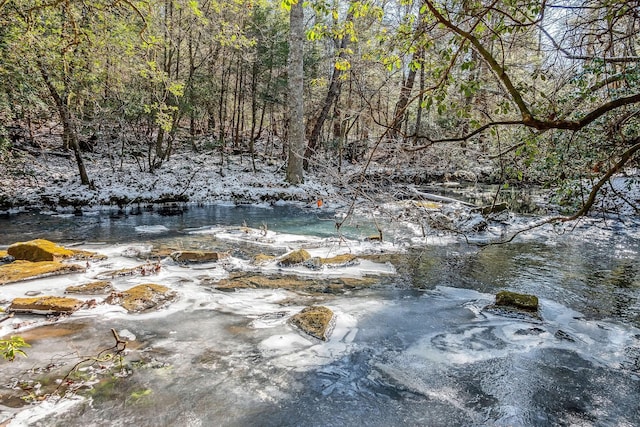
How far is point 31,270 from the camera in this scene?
242 inches

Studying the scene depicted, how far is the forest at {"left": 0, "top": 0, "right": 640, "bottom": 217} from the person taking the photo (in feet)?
9.84

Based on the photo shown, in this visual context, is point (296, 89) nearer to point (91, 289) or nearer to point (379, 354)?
point (91, 289)

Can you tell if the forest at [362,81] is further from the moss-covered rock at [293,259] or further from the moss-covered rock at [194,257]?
the moss-covered rock at [194,257]

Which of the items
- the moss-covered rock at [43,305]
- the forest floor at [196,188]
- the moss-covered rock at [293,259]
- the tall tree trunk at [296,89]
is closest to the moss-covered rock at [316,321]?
the moss-covered rock at [293,259]

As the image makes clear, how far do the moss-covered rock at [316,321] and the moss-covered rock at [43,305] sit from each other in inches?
112

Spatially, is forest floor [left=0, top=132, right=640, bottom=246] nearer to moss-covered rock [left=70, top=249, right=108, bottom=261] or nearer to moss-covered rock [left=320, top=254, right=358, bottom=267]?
moss-covered rock [left=320, top=254, right=358, bottom=267]

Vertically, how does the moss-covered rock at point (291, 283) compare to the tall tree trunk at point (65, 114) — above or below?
below

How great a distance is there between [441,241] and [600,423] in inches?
262

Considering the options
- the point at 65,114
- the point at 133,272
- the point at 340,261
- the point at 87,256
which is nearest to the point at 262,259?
the point at 340,261

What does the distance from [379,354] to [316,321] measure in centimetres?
89

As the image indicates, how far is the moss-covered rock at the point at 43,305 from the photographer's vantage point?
4781mm

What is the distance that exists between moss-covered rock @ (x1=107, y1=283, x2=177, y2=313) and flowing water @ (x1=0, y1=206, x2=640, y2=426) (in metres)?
0.17

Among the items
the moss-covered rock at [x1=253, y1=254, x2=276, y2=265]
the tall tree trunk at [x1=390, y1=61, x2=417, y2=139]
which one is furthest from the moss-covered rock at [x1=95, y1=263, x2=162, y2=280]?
the tall tree trunk at [x1=390, y1=61, x2=417, y2=139]

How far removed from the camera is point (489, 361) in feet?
14.1
